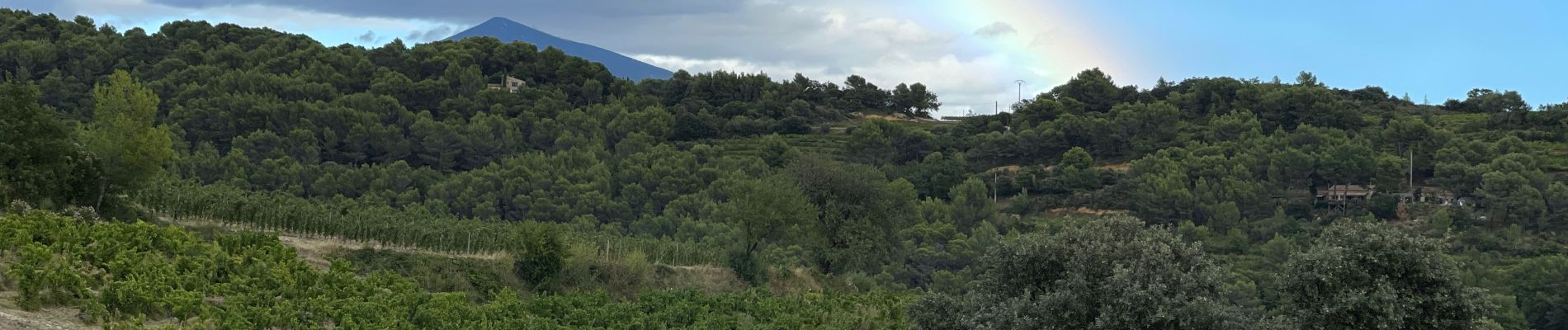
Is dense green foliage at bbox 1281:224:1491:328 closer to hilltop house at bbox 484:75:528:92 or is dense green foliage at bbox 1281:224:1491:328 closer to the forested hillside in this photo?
the forested hillside

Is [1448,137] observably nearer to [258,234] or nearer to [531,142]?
[531,142]

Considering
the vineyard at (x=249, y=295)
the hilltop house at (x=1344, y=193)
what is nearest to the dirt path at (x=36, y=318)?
the vineyard at (x=249, y=295)

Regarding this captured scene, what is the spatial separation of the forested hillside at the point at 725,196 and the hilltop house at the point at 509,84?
1462mm

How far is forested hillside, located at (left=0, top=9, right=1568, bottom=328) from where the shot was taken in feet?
60.8

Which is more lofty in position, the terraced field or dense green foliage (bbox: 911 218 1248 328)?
the terraced field

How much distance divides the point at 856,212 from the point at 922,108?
60.3m

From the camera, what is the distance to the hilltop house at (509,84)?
8694cm

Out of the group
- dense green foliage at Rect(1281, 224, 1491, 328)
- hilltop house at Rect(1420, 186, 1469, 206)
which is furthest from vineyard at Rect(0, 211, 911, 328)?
hilltop house at Rect(1420, 186, 1469, 206)

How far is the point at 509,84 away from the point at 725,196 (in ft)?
93.4

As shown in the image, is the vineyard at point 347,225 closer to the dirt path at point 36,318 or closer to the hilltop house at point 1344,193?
the dirt path at point 36,318

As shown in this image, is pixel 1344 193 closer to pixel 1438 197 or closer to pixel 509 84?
pixel 1438 197

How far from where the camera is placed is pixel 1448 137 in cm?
7650

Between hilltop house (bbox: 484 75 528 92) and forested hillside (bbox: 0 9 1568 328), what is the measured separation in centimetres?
146

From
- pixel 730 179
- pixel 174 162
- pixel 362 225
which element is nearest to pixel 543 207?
pixel 730 179
